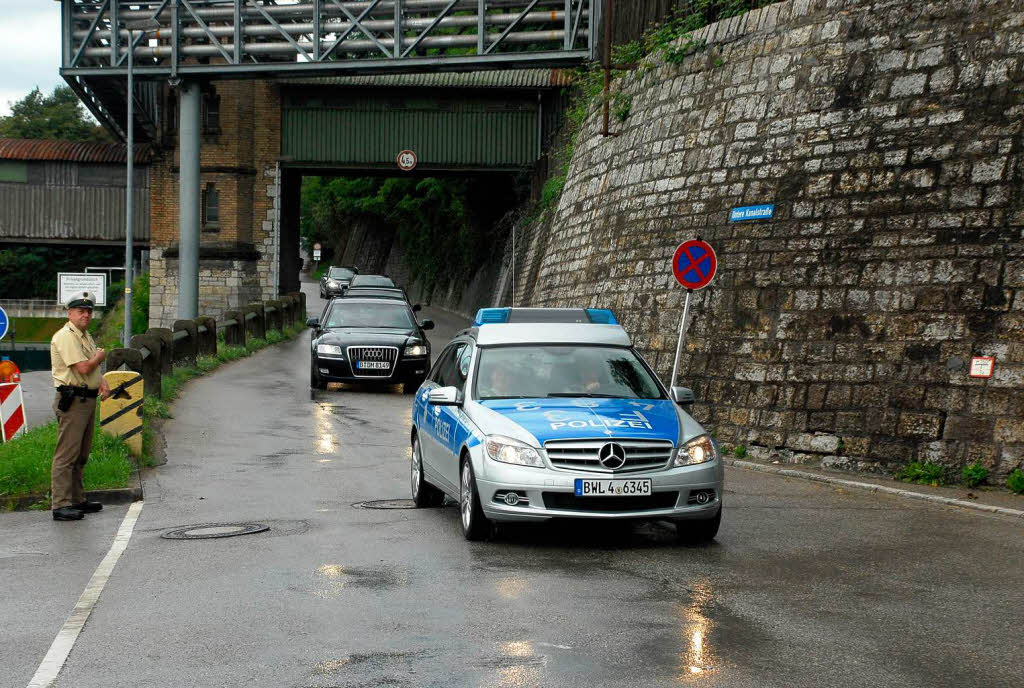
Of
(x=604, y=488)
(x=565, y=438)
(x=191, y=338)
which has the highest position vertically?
(x=565, y=438)

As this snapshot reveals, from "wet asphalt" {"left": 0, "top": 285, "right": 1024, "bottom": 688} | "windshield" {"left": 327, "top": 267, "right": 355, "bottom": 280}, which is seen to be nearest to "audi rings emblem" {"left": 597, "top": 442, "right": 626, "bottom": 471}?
"wet asphalt" {"left": 0, "top": 285, "right": 1024, "bottom": 688}

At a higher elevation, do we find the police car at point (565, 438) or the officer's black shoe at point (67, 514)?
the police car at point (565, 438)

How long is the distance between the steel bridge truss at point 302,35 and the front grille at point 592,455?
25.6 m

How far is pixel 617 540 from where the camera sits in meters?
9.31

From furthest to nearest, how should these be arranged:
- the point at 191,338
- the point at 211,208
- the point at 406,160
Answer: the point at 211,208 < the point at 406,160 < the point at 191,338

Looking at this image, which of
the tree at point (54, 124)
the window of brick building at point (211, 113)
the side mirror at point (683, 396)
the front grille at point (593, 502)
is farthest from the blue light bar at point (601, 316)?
the tree at point (54, 124)

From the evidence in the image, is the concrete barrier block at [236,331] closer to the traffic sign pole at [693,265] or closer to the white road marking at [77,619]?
the traffic sign pole at [693,265]

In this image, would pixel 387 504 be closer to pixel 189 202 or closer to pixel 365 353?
pixel 365 353

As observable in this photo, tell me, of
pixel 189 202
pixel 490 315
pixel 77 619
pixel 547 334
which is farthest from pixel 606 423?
pixel 189 202

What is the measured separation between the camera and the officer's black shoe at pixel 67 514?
34.3ft

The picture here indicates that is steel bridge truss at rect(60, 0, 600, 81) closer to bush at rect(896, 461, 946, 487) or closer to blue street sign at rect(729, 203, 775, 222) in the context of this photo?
blue street sign at rect(729, 203, 775, 222)

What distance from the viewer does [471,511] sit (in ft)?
29.9

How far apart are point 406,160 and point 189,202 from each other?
7462mm

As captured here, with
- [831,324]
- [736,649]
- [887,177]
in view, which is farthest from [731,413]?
[736,649]
